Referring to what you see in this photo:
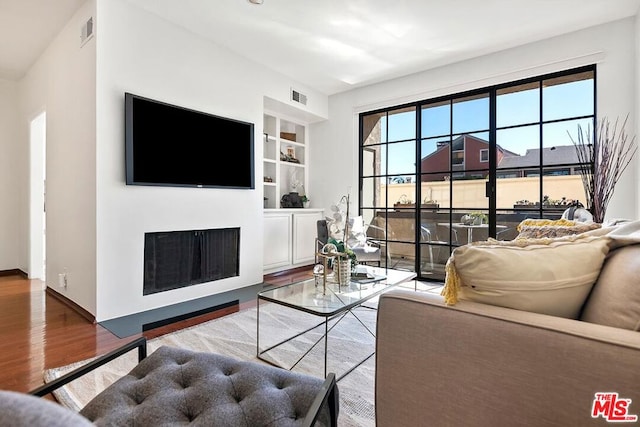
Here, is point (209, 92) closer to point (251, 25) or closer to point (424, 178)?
point (251, 25)

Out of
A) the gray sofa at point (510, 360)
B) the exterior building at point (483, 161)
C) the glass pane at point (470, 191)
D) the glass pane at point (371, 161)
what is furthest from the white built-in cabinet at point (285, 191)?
the gray sofa at point (510, 360)

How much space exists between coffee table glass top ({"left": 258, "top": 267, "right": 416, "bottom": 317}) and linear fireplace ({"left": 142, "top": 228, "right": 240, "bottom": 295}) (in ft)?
4.74

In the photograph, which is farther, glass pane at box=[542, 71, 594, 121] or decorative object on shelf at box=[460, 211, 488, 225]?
decorative object on shelf at box=[460, 211, 488, 225]

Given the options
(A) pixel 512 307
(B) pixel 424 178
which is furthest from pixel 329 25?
(A) pixel 512 307

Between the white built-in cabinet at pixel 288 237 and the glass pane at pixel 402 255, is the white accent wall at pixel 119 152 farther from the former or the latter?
the glass pane at pixel 402 255

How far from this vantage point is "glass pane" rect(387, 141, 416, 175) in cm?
439

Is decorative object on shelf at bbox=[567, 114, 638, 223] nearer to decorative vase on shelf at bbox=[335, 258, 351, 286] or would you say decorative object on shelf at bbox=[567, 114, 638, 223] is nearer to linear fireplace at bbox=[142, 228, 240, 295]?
decorative vase on shelf at bbox=[335, 258, 351, 286]

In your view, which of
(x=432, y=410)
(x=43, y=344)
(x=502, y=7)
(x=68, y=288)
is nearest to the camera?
(x=432, y=410)

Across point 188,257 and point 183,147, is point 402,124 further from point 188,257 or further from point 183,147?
point 188,257

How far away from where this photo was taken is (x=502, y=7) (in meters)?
2.86

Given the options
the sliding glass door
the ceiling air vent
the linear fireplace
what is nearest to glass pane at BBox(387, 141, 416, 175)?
the sliding glass door

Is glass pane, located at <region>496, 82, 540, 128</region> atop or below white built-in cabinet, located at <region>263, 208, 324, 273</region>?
atop

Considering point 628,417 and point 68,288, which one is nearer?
point 628,417

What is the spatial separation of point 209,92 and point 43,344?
8.38ft
